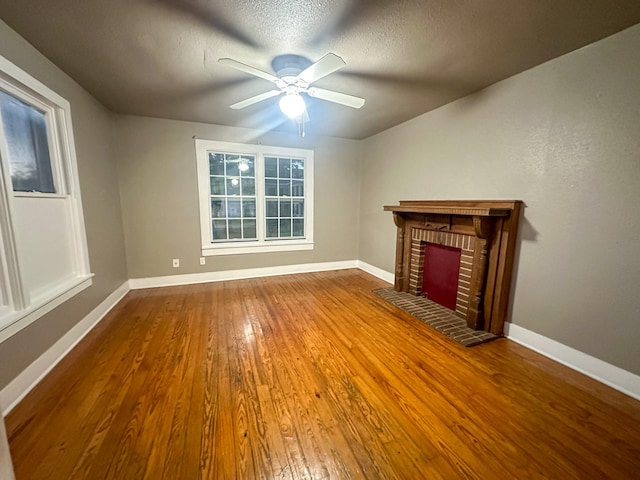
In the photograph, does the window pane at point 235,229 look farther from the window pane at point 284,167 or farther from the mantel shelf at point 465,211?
the mantel shelf at point 465,211

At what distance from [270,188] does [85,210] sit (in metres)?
2.44

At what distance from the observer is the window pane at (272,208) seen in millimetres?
4488

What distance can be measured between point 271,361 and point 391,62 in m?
2.65

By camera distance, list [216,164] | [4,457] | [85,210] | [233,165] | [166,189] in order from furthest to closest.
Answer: [233,165] < [216,164] < [166,189] < [85,210] < [4,457]

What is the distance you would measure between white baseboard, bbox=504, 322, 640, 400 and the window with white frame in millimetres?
3861

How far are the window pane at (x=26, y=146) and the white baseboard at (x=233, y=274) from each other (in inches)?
74.9

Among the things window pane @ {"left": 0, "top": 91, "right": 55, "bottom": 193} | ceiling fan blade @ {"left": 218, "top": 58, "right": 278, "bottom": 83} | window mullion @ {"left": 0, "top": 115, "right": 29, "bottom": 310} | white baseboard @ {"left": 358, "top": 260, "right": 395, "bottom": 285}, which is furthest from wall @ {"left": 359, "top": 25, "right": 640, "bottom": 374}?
window pane @ {"left": 0, "top": 91, "right": 55, "bottom": 193}

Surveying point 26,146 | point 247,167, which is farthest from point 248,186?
point 26,146

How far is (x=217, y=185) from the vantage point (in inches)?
163

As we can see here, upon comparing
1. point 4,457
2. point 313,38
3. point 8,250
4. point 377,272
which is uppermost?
point 313,38

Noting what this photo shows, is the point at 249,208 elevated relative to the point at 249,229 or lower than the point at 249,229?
elevated

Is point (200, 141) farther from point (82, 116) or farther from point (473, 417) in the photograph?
point (473, 417)

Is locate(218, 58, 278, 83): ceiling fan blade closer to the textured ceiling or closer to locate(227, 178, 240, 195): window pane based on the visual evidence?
the textured ceiling

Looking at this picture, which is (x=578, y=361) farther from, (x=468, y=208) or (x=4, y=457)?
(x=4, y=457)
